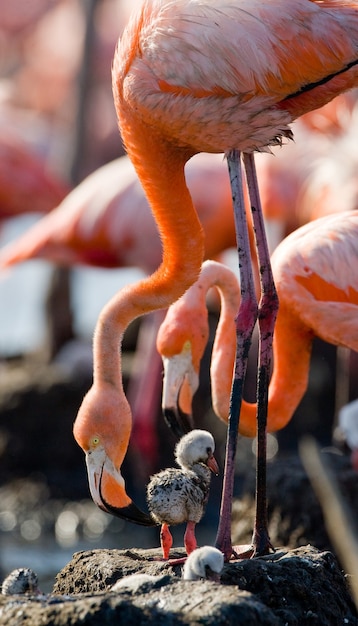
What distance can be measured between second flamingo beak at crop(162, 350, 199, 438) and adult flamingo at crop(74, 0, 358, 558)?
1.09ft

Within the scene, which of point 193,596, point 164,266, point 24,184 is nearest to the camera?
point 193,596

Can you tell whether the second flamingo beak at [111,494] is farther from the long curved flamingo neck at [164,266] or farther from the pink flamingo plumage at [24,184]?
the pink flamingo plumage at [24,184]

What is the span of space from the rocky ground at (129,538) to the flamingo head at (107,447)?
20 centimetres

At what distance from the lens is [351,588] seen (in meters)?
4.83

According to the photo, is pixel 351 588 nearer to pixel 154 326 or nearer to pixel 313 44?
pixel 313 44

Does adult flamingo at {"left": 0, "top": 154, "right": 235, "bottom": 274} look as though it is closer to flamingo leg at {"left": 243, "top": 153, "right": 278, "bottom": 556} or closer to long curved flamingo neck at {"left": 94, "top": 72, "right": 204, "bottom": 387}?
flamingo leg at {"left": 243, "top": 153, "right": 278, "bottom": 556}

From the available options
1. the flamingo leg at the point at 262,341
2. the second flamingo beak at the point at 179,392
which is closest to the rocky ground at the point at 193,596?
the flamingo leg at the point at 262,341

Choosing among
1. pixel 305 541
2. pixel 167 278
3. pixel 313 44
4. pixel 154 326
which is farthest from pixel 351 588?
pixel 154 326

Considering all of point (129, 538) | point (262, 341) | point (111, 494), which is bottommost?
point (129, 538)

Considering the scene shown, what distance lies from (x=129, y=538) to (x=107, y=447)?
3.24 m

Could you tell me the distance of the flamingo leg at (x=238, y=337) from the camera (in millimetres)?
4602

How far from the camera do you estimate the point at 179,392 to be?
5.07 meters

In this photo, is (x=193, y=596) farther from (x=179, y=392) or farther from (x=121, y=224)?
(x=121, y=224)

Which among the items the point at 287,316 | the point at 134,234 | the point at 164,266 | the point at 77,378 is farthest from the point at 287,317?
the point at 77,378
